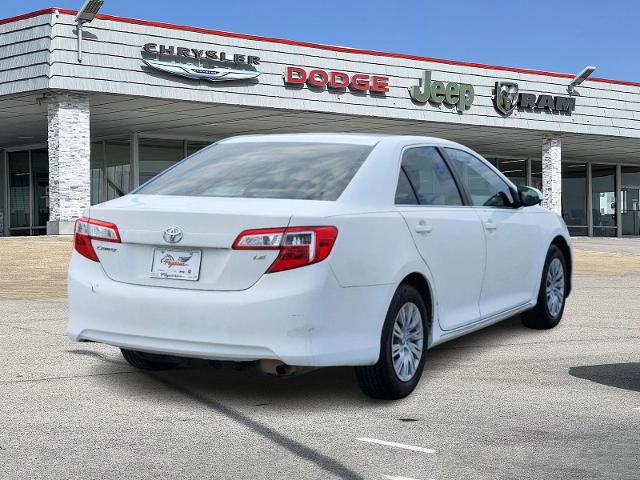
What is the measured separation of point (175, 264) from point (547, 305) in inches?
174

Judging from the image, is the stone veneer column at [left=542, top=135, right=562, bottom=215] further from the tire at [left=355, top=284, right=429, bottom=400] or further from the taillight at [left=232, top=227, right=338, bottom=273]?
the taillight at [left=232, top=227, right=338, bottom=273]

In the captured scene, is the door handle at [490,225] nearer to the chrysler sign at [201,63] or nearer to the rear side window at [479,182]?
the rear side window at [479,182]

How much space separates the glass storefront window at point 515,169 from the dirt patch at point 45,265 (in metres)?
17.6

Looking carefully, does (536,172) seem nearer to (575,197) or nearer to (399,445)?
(575,197)

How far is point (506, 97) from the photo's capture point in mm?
29688

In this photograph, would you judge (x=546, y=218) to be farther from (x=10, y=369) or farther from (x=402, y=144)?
(x=10, y=369)

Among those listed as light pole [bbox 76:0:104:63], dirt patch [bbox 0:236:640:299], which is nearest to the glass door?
dirt patch [bbox 0:236:640:299]

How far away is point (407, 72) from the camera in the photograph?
1070 inches

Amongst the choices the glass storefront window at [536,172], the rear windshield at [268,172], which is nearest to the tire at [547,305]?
the rear windshield at [268,172]

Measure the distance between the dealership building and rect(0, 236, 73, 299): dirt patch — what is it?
3.33 metres

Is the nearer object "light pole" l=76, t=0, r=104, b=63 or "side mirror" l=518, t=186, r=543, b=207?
"side mirror" l=518, t=186, r=543, b=207

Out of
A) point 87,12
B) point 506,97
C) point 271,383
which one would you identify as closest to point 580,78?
point 506,97

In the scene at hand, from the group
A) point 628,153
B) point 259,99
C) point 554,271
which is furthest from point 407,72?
point 554,271

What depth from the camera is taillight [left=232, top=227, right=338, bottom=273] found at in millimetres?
4969
